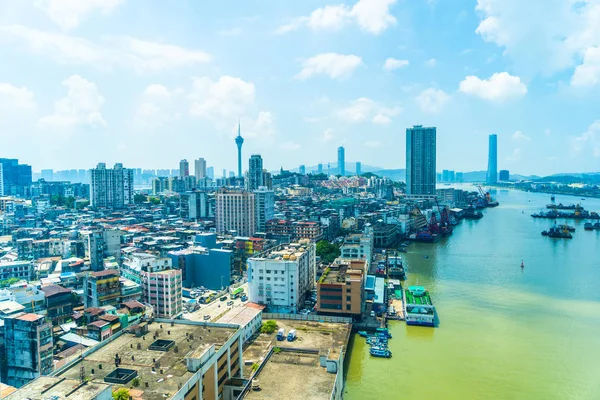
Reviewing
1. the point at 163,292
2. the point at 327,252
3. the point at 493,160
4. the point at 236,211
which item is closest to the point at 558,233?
the point at 327,252

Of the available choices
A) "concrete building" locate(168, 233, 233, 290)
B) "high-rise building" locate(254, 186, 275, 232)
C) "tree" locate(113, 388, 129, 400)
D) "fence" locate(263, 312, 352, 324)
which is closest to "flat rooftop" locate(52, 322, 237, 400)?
"tree" locate(113, 388, 129, 400)

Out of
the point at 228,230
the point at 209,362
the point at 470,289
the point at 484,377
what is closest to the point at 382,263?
the point at 470,289

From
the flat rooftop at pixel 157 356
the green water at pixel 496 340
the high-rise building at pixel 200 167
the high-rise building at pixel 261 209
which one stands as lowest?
the green water at pixel 496 340

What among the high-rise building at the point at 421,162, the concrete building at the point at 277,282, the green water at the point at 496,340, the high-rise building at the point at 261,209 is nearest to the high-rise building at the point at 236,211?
the high-rise building at the point at 261,209

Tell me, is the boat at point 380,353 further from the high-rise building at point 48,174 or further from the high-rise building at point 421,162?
the high-rise building at point 48,174

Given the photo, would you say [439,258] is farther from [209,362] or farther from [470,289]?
[209,362]

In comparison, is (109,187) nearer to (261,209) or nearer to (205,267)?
(261,209)
